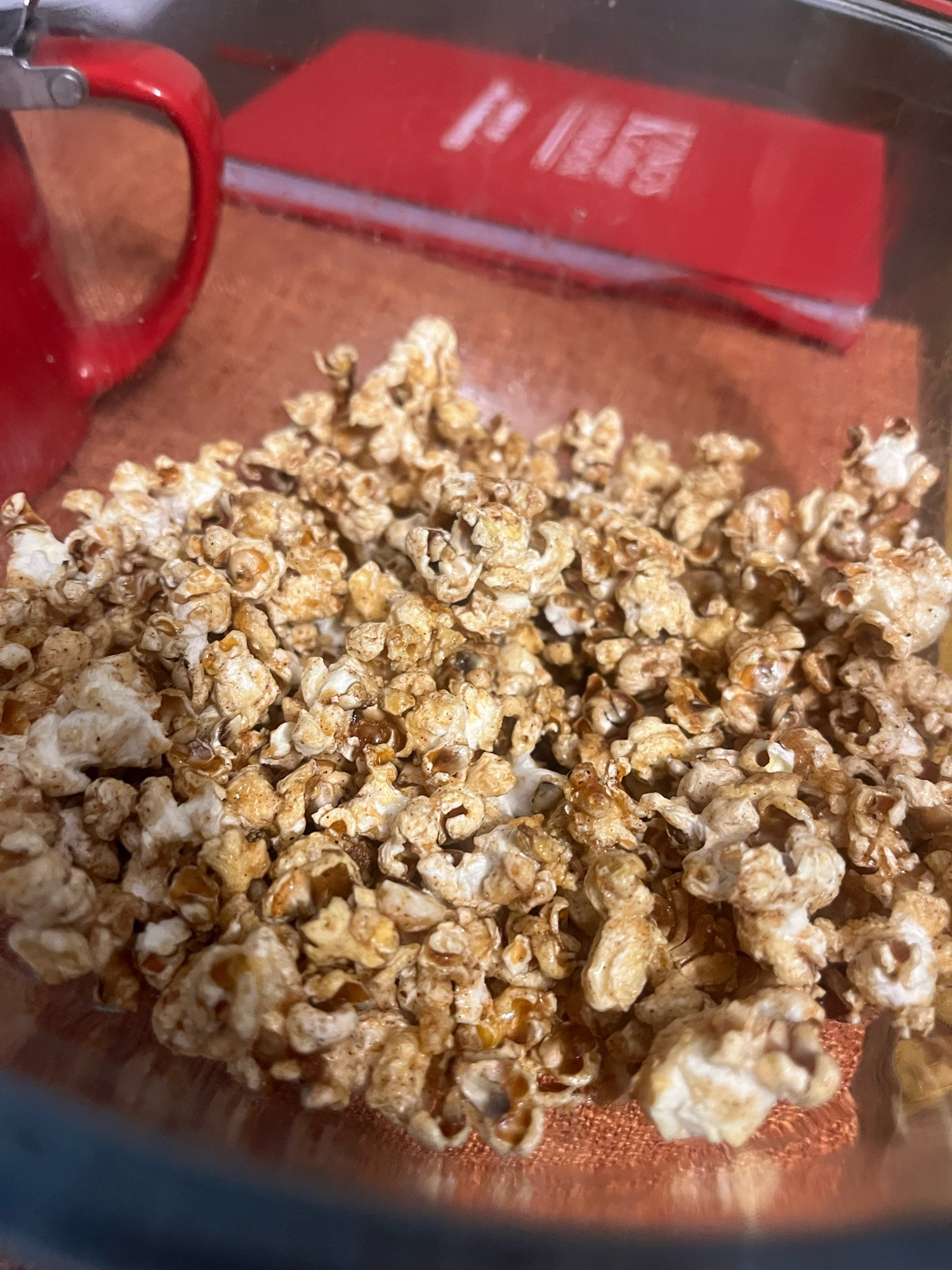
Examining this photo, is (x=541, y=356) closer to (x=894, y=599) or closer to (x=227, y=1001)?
(x=894, y=599)

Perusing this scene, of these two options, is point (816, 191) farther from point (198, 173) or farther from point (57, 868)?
point (57, 868)

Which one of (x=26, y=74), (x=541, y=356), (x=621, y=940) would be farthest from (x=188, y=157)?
(x=621, y=940)

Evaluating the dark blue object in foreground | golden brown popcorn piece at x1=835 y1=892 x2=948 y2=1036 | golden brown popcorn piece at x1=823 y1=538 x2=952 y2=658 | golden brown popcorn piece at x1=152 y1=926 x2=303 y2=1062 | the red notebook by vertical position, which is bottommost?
golden brown popcorn piece at x1=152 y1=926 x2=303 y2=1062

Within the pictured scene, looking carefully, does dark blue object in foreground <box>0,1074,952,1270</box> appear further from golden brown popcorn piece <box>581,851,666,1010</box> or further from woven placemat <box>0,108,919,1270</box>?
woven placemat <box>0,108,919,1270</box>

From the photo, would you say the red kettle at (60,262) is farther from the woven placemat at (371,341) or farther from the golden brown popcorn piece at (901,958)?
the golden brown popcorn piece at (901,958)

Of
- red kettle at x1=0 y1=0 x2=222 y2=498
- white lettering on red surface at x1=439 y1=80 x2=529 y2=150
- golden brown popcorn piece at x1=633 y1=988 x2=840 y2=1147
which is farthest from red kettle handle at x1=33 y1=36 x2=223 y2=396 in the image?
golden brown popcorn piece at x1=633 y1=988 x2=840 y2=1147
